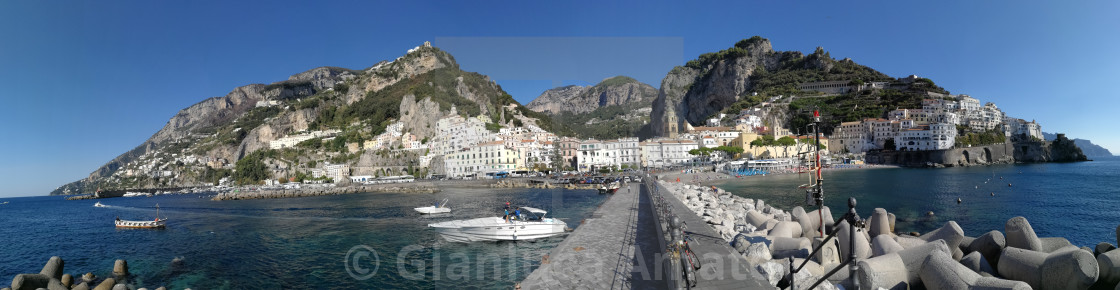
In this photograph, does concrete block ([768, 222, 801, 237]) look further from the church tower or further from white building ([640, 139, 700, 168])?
the church tower

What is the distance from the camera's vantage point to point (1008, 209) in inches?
698

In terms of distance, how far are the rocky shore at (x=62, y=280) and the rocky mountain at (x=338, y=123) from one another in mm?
47368

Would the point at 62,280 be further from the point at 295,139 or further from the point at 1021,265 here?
the point at 295,139

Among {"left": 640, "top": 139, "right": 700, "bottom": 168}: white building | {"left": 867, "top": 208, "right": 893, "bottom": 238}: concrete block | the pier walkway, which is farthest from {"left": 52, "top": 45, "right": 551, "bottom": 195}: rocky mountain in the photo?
the pier walkway

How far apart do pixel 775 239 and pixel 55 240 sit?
31.0 meters

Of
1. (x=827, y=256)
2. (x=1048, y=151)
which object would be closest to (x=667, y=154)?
(x=1048, y=151)

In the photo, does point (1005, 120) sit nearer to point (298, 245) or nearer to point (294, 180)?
point (298, 245)

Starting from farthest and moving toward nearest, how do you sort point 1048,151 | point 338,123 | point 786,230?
point 338,123
point 1048,151
point 786,230

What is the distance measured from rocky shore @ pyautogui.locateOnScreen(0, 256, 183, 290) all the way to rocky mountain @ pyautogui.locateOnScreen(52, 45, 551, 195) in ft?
155

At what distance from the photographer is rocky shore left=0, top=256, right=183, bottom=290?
9055 mm

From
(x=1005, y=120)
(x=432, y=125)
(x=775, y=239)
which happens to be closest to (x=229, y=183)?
(x=432, y=125)

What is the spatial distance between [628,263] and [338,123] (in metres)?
107

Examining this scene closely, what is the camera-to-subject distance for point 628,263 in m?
6.86

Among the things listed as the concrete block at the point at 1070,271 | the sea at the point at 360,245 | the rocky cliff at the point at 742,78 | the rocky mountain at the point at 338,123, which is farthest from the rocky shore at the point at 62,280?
the rocky cliff at the point at 742,78
